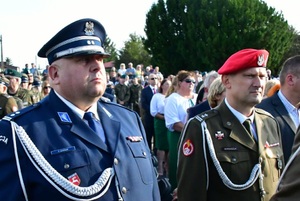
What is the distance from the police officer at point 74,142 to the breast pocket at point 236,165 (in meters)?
0.63

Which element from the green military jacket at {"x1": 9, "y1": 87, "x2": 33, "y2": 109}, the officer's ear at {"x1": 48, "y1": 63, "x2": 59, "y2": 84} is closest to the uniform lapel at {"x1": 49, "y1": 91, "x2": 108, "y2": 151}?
the officer's ear at {"x1": 48, "y1": 63, "x2": 59, "y2": 84}

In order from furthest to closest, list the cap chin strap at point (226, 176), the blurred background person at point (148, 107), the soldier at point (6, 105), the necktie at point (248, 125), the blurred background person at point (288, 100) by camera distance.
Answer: the blurred background person at point (148, 107)
the soldier at point (6, 105)
the blurred background person at point (288, 100)
the necktie at point (248, 125)
the cap chin strap at point (226, 176)

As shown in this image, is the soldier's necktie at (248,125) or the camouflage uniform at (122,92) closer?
the soldier's necktie at (248,125)

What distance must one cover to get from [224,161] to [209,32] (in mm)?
39421

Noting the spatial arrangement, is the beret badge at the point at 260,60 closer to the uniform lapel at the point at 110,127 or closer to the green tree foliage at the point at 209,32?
the uniform lapel at the point at 110,127

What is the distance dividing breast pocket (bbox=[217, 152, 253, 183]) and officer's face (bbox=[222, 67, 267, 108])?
408mm

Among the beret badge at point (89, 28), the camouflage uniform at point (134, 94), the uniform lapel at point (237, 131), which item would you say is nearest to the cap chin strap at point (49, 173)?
the beret badge at point (89, 28)

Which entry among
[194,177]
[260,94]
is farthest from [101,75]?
[260,94]

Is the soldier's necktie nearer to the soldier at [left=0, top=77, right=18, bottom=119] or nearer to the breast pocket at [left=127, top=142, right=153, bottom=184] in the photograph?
the breast pocket at [left=127, top=142, right=153, bottom=184]

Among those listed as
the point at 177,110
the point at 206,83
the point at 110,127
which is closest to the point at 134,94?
the point at 177,110

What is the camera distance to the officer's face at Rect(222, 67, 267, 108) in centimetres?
327

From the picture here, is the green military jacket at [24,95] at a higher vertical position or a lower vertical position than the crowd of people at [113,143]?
higher

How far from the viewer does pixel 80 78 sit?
2422 mm

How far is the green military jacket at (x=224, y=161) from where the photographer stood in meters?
3.12
